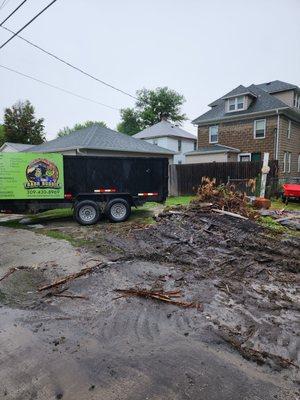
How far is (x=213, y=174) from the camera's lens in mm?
19938

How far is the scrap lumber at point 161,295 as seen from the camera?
15.9ft

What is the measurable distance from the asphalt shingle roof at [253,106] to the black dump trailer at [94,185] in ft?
52.5

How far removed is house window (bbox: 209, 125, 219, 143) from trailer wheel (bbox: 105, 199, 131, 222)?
1803 cm

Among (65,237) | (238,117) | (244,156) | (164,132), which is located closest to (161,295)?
(65,237)

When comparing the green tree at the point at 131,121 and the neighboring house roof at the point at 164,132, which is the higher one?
the green tree at the point at 131,121

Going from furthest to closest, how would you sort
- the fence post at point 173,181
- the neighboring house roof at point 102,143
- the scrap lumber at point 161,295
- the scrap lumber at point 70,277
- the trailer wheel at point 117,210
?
the fence post at point 173,181
the neighboring house roof at point 102,143
the trailer wheel at point 117,210
the scrap lumber at point 70,277
the scrap lumber at point 161,295

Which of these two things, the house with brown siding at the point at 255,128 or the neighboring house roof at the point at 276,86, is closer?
the house with brown siding at the point at 255,128

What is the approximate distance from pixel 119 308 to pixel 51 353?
1.30 meters

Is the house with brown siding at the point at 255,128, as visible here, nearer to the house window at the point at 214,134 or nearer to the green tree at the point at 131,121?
the house window at the point at 214,134

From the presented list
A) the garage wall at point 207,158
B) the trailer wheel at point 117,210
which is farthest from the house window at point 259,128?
the trailer wheel at point 117,210

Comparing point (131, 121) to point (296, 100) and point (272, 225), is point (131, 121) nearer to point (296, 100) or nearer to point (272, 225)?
point (296, 100)

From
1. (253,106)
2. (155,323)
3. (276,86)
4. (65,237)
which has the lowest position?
(155,323)

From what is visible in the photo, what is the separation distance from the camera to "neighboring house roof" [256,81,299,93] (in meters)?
25.9

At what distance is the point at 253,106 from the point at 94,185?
1909cm
